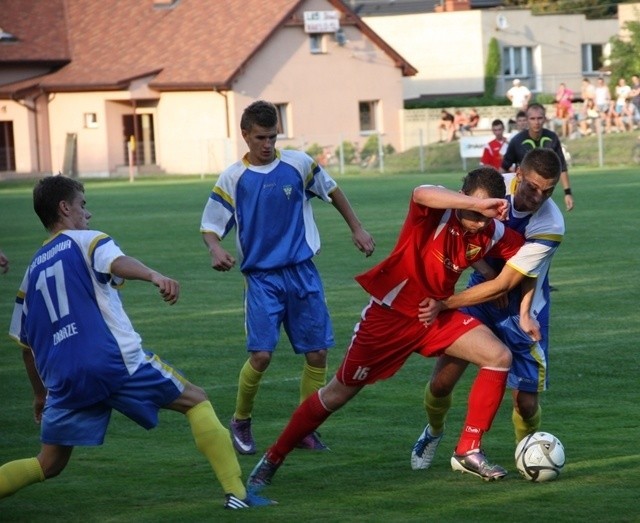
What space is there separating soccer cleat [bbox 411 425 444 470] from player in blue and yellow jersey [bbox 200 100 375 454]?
2.66 ft

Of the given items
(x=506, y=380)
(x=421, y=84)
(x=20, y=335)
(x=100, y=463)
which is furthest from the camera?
(x=421, y=84)

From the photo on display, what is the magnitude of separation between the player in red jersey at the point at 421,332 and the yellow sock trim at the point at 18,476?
115 cm

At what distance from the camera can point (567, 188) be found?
55.2ft

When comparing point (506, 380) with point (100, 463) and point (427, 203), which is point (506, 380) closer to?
point (427, 203)

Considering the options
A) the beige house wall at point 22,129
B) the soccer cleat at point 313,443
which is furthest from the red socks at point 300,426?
the beige house wall at point 22,129

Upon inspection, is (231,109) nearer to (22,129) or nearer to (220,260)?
(22,129)

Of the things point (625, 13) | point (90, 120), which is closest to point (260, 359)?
point (90, 120)

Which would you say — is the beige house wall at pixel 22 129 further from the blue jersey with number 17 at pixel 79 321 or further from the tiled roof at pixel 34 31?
the blue jersey with number 17 at pixel 79 321

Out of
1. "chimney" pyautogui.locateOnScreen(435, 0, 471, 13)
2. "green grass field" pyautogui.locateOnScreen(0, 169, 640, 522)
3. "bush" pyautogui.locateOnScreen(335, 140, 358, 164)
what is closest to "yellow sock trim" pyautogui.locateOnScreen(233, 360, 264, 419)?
"green grass field" pyautogui.locateOnScreen(0, 169, 640, 522)

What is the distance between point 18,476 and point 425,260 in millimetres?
2205

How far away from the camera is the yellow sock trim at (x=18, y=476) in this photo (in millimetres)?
6188

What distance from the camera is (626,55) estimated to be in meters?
56.8

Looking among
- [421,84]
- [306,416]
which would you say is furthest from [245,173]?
[421,84]

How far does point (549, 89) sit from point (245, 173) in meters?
61.3
